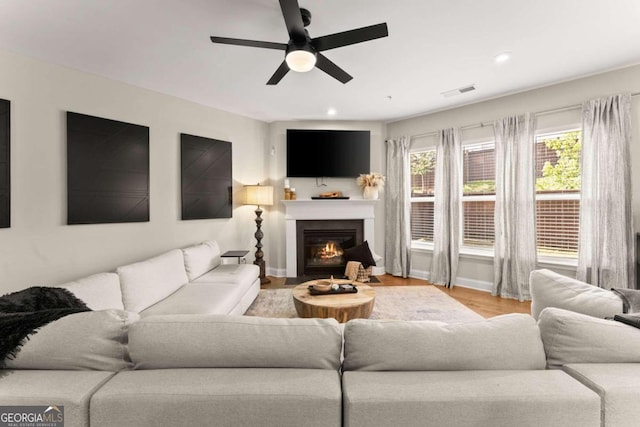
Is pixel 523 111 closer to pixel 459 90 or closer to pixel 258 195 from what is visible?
pixel 459 90

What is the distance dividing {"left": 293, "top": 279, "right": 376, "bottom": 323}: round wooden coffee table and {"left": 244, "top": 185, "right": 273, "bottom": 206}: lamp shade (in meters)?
2.05

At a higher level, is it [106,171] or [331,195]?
[106,171]

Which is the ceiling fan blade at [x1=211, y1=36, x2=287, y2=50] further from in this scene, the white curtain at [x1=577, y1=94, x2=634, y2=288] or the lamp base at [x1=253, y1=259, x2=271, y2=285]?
the white curtain at [x1=577, y1=94, x2=634, y2=288]

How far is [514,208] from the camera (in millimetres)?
3799

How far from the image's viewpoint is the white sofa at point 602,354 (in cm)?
83

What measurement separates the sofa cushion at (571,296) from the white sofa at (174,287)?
7.33ft

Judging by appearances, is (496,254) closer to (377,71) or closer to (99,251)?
(377,71)

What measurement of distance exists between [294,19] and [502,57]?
2.24 m

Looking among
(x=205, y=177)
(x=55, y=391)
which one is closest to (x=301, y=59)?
(x=55, y=391)

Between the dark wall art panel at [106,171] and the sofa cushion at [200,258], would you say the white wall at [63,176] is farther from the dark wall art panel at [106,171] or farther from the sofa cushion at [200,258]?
the sofa cushion at [200,258]

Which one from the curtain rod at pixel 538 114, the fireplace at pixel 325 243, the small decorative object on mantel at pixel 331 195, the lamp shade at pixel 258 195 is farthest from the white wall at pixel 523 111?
the lamp shade at pixel 258 195

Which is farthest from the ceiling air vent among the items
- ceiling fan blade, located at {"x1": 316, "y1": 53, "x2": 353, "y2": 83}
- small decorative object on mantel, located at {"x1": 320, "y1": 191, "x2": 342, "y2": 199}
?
small decorative object on mantel, located at {"x1": 320, "y1": 191, "x2": 342, "y2": 199}

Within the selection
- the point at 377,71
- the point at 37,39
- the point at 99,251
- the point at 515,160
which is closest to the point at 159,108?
the point at 37,39

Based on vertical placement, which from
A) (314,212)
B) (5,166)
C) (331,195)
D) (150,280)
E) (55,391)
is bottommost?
(150,280)
